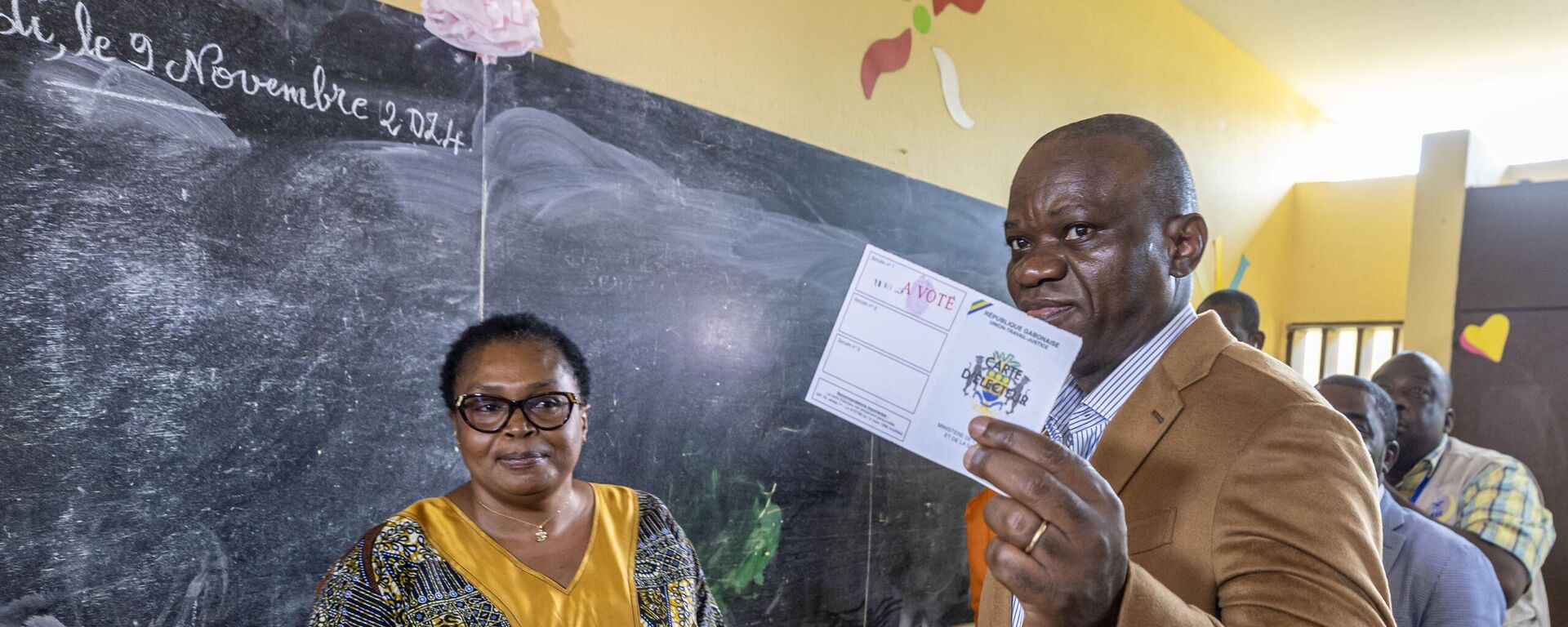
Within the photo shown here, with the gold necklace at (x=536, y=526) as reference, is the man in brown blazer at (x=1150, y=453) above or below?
above

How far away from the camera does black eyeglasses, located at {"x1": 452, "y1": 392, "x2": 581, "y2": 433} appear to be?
68.7 inches

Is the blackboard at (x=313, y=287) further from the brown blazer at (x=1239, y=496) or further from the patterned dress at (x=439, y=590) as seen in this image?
the brown blazer at (x=1239, y=496)

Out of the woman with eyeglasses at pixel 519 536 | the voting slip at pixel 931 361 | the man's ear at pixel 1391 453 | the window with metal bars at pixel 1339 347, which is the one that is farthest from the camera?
the window with metal bars at pixel 1339 347

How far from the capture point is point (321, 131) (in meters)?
1.76

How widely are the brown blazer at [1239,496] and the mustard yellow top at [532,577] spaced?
100 cm

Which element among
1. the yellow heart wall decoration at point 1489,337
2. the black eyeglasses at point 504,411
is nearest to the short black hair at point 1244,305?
the yellow heart wall decoration at point 1489,337

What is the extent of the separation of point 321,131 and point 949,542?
262 centimetres

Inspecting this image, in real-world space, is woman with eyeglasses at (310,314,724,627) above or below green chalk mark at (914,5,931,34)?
below

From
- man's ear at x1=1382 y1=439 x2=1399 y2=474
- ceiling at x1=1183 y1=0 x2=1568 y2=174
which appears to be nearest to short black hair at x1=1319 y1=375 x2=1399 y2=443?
man's ear at x1=1382 y1=439 x2=1399 y2=474

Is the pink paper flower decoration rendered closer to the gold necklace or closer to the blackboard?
the blackboard

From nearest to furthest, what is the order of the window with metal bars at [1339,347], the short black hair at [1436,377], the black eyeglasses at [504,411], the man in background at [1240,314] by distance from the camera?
the black eyeglasses at [504,411] < the short black hair at [1436,377] < the man in background at [1240,314] < the window with metal bars at [1339,347]

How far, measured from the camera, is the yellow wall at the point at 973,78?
2506 mm

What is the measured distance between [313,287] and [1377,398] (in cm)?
253

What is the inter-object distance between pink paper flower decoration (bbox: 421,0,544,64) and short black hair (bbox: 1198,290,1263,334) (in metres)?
2.55
